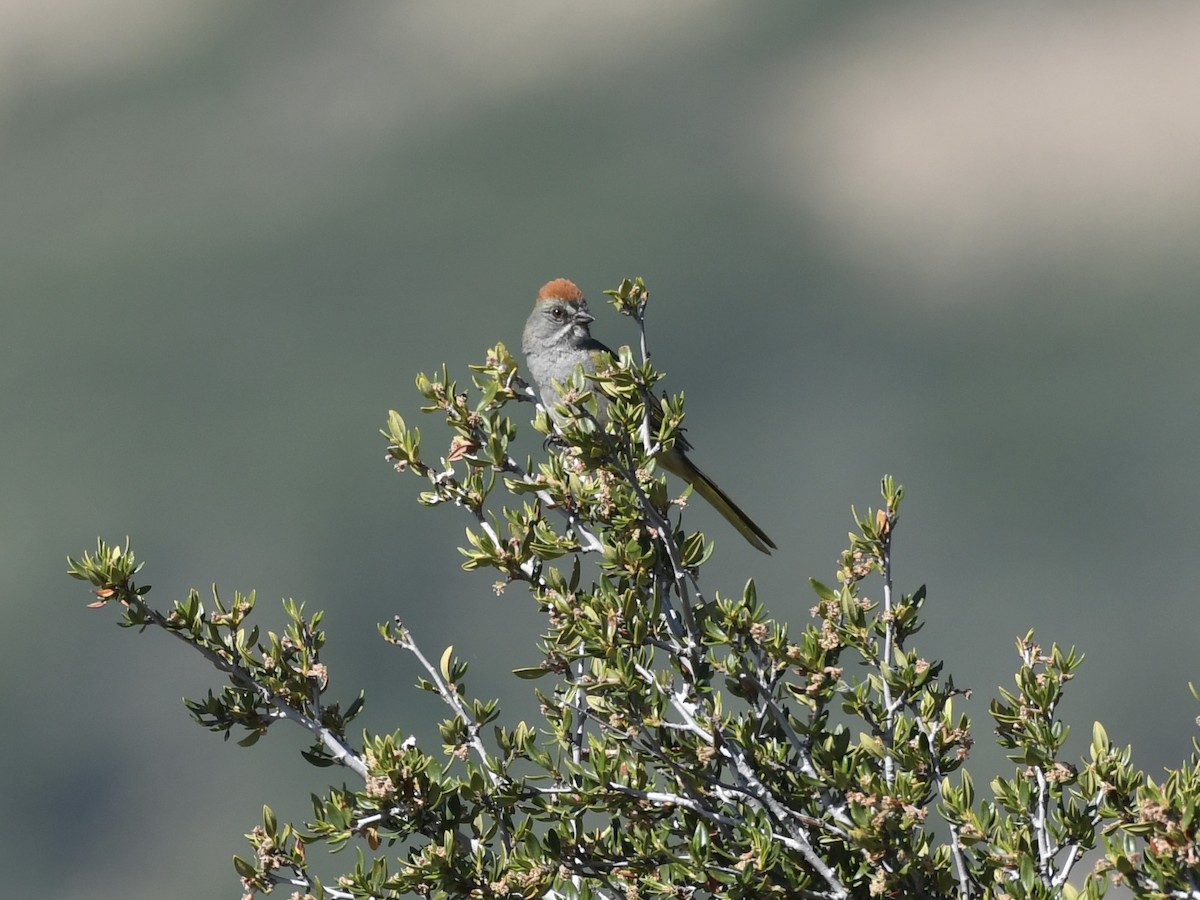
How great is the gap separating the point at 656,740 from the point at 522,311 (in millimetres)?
101159

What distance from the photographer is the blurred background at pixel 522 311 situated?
299ft

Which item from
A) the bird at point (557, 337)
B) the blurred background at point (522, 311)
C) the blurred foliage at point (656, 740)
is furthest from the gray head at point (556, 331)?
the blurred background at point (522, 311)

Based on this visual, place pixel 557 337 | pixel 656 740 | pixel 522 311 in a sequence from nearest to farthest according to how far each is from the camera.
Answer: pixel 656 740 < pixel 557 337 < pixel 522 311

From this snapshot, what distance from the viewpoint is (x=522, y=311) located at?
346ft

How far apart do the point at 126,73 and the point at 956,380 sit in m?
80.0

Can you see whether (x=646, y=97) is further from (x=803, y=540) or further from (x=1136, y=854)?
(x=1136, y=854)

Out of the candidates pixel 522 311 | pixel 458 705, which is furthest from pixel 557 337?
pixel 522 311

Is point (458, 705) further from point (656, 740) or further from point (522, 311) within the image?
point (522, 311)

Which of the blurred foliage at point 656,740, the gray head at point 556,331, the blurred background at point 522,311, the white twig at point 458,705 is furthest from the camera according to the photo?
the blurred background at point 522,311

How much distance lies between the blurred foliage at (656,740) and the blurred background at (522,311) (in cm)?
5976

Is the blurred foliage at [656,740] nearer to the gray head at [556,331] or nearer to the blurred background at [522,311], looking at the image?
the gray head at [556,331]

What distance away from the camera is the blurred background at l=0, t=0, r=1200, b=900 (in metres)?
91.0

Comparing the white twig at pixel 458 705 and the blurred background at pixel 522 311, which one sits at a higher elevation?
the blurred background at pixel 522 311

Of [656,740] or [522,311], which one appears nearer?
[656,740]
